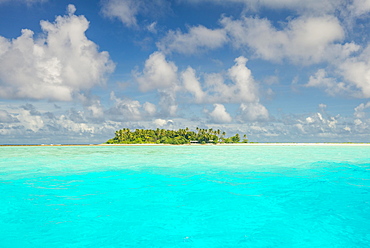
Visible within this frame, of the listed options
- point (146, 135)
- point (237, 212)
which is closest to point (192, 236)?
point (237, 212)

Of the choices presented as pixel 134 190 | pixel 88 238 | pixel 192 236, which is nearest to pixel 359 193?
pixel 192 236

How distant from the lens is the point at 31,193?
17.4 m

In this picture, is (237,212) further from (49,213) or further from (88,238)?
(49,213)

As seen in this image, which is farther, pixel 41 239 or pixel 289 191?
pixel 289 191

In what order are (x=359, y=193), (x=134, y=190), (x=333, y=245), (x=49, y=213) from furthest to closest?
1. (x=134, y=190)
2. (x=359, y=193)
3. (x=49, y=213)
4. (x=333, y=245)

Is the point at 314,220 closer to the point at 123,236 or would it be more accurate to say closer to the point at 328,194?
the point at 328,194

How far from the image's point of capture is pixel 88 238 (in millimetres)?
9570

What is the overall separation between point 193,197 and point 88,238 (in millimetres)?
7643

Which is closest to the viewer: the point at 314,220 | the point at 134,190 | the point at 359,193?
the point at 314,220

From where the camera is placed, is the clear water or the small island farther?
the small island

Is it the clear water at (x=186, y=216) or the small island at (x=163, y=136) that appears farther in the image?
the small island at (x=163, y=136)

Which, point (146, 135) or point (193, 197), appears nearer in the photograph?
point (193, 197)

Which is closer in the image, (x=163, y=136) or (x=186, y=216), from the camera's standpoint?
(x=186, y=216)

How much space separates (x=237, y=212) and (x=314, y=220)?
135 inches
